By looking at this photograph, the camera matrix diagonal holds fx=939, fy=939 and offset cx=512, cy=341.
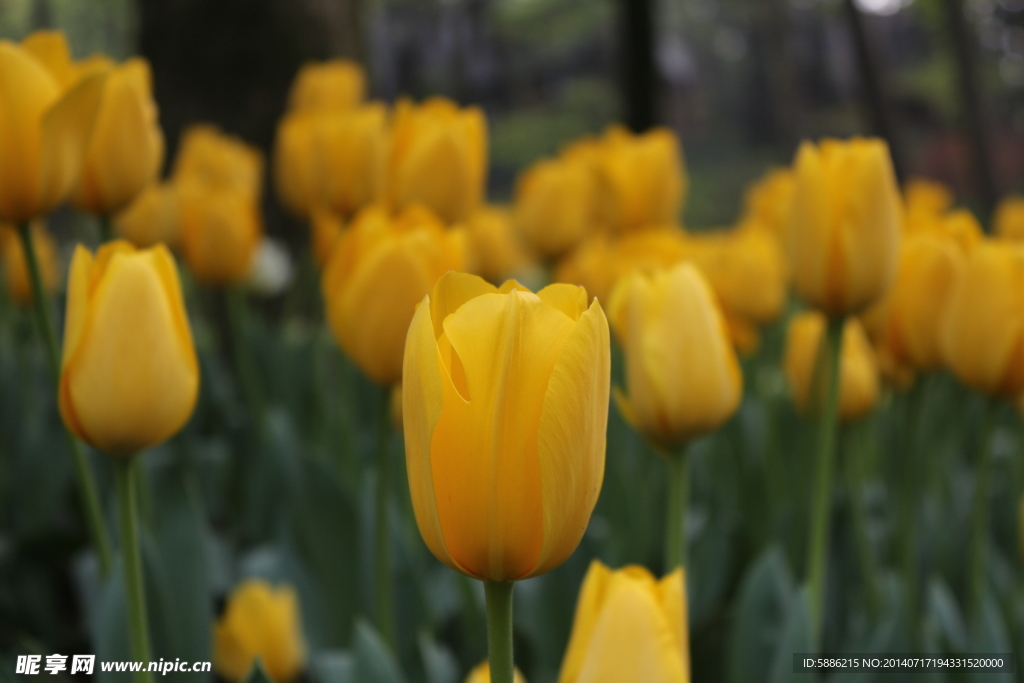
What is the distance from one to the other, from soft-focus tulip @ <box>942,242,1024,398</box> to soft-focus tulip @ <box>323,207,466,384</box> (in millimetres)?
577

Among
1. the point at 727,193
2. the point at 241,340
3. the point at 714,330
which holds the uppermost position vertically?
the point at 714,330

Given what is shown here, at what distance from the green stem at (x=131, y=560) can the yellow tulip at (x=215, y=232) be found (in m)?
0.95

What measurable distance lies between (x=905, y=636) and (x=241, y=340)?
122 centimetres

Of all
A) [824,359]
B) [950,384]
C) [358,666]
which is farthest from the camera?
[950,384]

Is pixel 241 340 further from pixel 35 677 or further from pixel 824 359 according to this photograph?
pixel 824 359

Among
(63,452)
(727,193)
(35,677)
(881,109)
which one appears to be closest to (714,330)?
(35,677)

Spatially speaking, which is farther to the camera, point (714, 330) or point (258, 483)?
point (258, 483)

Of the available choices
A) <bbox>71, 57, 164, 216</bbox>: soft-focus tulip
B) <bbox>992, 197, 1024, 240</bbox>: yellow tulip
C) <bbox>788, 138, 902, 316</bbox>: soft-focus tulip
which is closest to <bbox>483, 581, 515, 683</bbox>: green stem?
<bbox>788, 138, 902, 316</bbox>: soft-focus tulip

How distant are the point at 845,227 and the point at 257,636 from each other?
0.77 meters

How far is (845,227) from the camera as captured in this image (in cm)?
98

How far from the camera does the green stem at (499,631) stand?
452 millimetres

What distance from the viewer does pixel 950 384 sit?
2148 mm

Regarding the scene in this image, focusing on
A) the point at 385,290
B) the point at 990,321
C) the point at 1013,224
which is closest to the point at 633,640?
the point at 385,290

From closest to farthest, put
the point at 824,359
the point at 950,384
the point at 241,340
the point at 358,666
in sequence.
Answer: the point at 358,666
the point at 824,359
the point at 241,340
the point at 950,384
